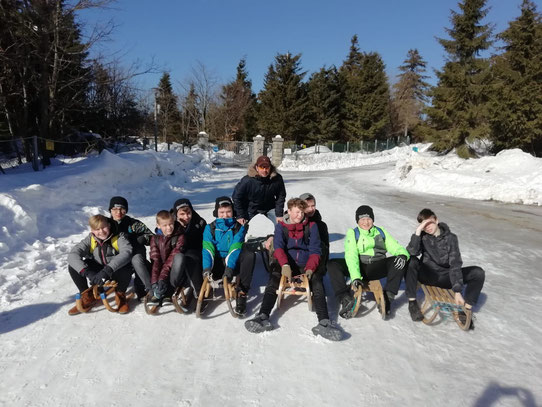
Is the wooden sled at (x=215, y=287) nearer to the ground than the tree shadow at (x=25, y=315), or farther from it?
farther from it

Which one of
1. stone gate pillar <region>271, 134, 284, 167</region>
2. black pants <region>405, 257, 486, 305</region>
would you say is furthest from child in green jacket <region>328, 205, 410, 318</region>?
stone gate pillar <region>271, 134, 284, 167</region>

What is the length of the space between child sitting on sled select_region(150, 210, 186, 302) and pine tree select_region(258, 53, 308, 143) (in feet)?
101

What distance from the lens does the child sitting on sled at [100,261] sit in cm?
343

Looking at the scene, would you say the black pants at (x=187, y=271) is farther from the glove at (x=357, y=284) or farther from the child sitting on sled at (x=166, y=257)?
the glove at (x=357, y=284)

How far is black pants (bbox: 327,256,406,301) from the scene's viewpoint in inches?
140

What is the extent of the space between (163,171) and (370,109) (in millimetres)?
27680

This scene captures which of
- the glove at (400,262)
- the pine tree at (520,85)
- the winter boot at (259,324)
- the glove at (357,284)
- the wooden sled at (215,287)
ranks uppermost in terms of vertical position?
the pine tree at (520,85)

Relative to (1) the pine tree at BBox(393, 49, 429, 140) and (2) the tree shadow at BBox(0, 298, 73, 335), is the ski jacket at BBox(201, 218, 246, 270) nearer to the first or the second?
(2) the tree shadow at BBox(0, 298, 73, 335)

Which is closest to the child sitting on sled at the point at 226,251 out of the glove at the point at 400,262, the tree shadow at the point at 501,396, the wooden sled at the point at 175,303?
the wooden sled at the point at 175,303

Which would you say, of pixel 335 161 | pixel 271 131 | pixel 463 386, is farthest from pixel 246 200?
pixel 271 131

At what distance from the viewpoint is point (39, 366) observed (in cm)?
262

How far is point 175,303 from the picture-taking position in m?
3.41

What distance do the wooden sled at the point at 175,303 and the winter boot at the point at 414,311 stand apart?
242 cm

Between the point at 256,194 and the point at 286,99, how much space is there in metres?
30.4
